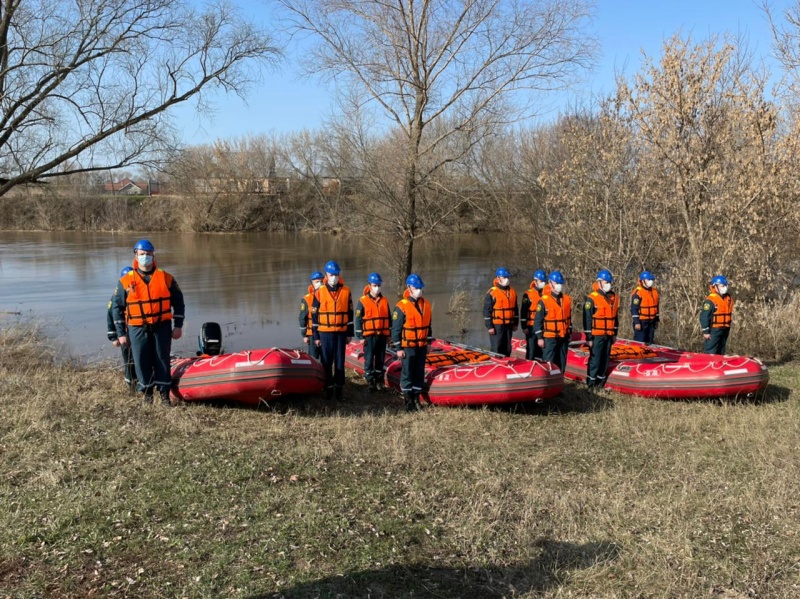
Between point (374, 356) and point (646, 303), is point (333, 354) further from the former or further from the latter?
point (646, 303)

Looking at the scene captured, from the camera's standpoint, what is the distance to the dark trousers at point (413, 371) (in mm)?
7789

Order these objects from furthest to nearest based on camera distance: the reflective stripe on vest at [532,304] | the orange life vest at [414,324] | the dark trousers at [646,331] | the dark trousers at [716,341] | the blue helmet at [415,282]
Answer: the dark trousers at [646,331], the dark trousers at [716,341], the reflective stripe on vest at [532,304], the blue helmet at [415,282], the orange life vest at [414,324]

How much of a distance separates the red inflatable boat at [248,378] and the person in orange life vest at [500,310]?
3245 millimetres

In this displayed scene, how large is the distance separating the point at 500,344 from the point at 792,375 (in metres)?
4.16

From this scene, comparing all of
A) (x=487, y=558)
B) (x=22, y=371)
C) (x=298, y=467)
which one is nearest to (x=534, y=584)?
(x=487, y=558)

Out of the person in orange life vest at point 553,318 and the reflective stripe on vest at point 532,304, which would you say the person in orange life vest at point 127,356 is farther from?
the reflective stripe on vest at point 532,304

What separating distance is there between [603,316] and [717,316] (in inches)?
85.6

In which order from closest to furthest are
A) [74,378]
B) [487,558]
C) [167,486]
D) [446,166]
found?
1. [487,558]
2. [167,486]
3. [74,378]
4. [446,166]

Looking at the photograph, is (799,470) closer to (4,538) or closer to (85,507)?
(85,507)

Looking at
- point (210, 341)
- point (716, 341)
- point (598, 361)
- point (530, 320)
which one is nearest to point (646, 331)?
point (716, 341)

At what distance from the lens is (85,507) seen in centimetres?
427

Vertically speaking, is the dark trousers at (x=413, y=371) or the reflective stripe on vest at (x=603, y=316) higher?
the reflective stripe on vest at (x=603, y=316)

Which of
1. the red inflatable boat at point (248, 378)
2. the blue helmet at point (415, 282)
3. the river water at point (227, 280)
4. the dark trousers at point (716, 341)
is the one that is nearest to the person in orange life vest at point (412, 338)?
the blue helmet at point (415, 282)

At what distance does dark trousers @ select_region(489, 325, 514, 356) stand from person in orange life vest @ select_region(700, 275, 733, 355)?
112 inches
